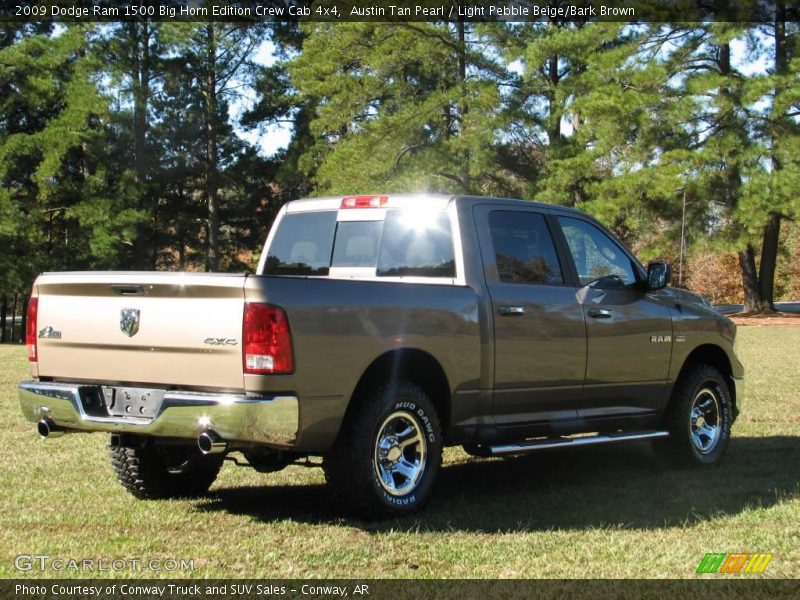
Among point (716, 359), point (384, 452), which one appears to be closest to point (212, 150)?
point (716, 359)

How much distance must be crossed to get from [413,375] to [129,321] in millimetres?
1709

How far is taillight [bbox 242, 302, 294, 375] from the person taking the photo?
17.9 feet

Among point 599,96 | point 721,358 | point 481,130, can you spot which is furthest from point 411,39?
point 721,358

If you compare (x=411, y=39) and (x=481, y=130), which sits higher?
(x=411, y=39)

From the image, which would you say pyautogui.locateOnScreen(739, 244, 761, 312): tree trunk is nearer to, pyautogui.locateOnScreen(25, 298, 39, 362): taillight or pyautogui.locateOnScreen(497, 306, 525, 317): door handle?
pyautogui.locateOnScreen(497, 306, 525, 317): door handle

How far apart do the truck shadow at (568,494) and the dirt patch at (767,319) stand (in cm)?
2536

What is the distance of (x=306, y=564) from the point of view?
5.17 metres

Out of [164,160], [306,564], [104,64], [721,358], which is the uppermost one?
[104,64]

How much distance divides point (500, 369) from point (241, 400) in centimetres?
191

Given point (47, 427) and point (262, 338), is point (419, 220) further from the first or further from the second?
point (47, 427)

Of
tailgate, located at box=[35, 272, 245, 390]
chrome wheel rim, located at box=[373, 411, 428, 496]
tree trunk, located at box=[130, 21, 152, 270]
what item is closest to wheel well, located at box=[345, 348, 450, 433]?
chrome wheel rim, located at box=[373, 411, 428, 496]

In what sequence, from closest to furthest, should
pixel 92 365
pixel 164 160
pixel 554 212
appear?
pixel 92 365 < pixel 554 212 < pixel 164 160

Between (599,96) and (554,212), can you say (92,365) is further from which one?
(599,96)

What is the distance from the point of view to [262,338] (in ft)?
17.9
